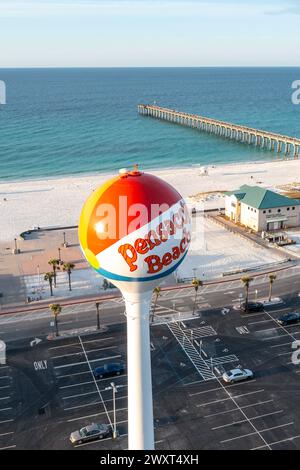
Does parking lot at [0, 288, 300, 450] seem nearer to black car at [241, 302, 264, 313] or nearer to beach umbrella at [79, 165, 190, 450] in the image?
black car at [241, 302, 264, 313]

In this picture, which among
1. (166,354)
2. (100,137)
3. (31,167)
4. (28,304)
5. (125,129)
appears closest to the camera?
(166,354)

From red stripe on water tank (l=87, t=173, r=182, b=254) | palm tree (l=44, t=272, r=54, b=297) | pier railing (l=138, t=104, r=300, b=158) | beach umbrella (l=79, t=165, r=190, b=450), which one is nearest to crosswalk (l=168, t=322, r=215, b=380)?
palm tree (l=44, t=272, r=54, b=297)

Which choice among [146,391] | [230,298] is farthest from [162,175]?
[146,391]

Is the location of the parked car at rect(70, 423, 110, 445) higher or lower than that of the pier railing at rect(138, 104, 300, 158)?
lower

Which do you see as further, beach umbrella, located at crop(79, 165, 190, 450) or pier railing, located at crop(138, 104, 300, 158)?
pier railing, located at crop(138, 104, 300, 158)

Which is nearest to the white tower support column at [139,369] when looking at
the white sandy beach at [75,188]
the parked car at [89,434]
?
the parked car at [89,434]
